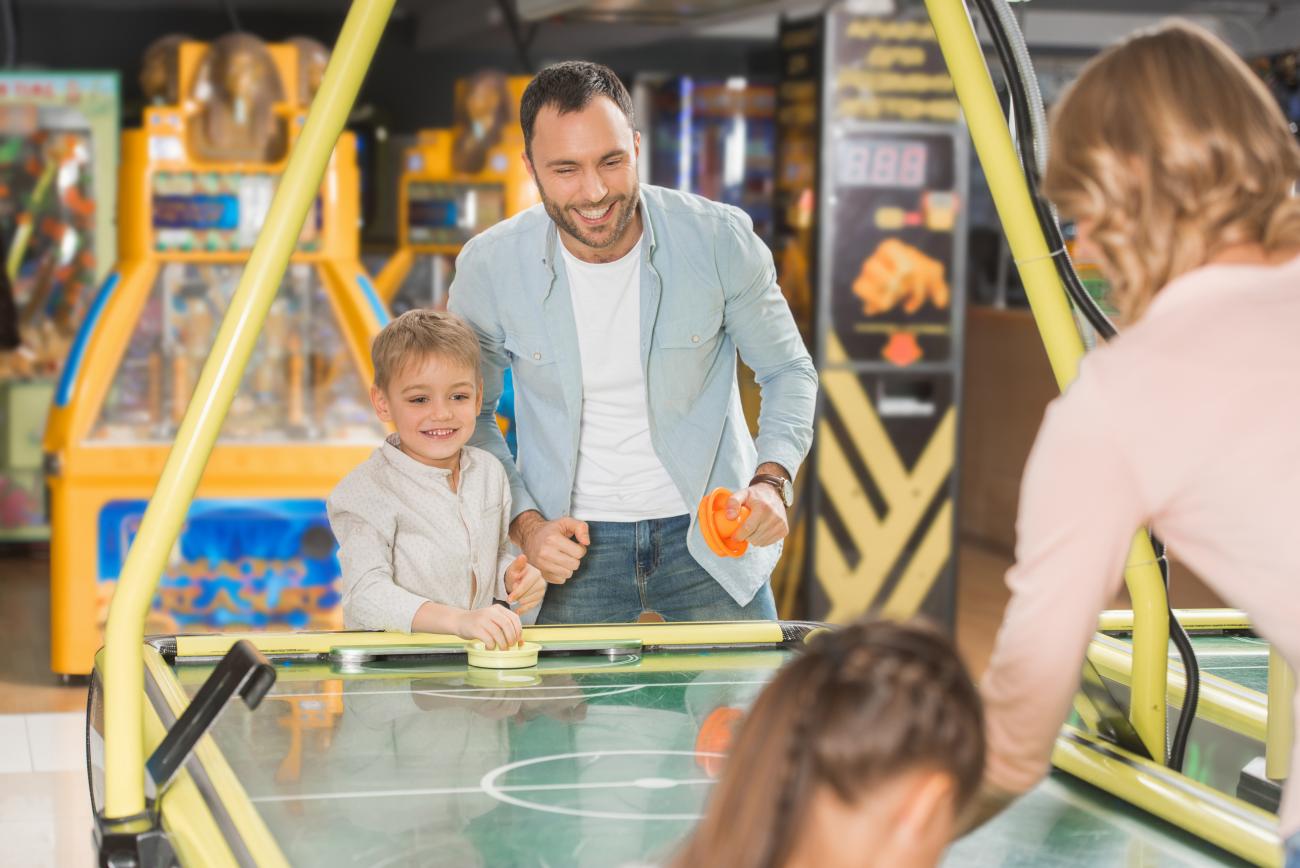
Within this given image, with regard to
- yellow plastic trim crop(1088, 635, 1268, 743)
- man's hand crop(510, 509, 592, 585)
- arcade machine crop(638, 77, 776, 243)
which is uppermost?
arcade machine crop(638, 77, 776, 243)

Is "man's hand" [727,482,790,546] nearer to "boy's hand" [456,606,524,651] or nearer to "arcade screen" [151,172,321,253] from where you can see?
"boy's hand" [456,606,524,651]

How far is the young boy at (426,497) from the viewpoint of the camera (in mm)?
2340

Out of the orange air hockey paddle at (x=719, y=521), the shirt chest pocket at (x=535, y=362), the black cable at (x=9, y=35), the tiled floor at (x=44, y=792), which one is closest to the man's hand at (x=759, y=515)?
the orange air hockey paddle at (x=719, y=521)

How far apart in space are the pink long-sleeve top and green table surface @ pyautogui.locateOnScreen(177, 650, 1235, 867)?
501 millimetres

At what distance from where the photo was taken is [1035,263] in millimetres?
1799

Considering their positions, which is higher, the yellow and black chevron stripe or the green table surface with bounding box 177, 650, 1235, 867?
the green table surface with bounding box 177, 650, 1235, 867

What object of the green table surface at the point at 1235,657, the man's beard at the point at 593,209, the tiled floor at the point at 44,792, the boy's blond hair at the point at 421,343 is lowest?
the tiled floor at the point at 44,792

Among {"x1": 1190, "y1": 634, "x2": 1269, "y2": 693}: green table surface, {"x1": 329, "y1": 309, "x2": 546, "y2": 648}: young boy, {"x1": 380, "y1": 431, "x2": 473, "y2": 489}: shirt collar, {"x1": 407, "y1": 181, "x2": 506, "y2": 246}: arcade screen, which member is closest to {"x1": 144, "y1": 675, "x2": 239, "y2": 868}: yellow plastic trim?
→ {"x1": 329, "y1": 309, "x2": 546, "y2": 648}: young boy

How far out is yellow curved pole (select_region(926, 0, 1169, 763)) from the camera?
1799 mm

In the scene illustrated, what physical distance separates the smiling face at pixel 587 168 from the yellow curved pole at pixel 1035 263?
0.62m

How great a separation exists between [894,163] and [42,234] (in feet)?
13.8

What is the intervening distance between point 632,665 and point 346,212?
11.1 ft

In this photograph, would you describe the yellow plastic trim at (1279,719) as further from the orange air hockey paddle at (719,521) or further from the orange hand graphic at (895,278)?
the orange hand graphic at (895,278)

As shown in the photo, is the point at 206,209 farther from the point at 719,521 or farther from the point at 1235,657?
the point at 1235,657
